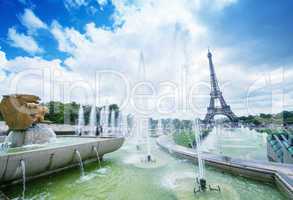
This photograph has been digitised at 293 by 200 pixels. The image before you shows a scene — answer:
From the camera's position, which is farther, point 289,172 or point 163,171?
point 163,171

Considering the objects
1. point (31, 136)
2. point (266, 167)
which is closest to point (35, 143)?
point (31, 136)

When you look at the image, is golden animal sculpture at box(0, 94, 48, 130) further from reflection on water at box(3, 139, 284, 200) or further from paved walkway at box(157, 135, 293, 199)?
paved walkway at box(157, 135, 293, 199)

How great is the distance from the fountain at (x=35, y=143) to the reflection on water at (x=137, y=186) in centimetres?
50

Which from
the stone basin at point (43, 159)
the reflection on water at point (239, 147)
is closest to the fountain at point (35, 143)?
the stone basin at point (43, 159)

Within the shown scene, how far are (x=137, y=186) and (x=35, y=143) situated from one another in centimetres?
663

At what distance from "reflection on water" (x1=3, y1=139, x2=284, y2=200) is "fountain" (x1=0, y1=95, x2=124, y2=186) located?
1.64 feet

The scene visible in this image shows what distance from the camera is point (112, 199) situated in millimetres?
5133

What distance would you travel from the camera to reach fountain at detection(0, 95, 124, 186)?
629 cm

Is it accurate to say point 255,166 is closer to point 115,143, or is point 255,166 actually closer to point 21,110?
point 115,143

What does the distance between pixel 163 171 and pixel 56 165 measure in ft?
13.8

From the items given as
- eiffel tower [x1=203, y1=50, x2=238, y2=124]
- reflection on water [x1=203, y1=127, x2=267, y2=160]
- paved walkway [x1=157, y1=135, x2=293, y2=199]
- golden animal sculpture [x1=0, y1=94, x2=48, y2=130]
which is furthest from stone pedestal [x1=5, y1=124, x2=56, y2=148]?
eiffel tower [x1=203, y1=50, x2=238, y2=124]

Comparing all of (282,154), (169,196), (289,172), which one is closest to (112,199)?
(169,196)

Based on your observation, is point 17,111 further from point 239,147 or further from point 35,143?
point 239,147

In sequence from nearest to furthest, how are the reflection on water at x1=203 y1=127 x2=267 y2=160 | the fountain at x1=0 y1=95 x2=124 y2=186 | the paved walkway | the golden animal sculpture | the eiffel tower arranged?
the paved walkway
the fountain at x1=0 y1=95 x2=124 y2=186
the golden animal sculpture
the reflection on water at x1=203 y1=127 x2=267 y2=160
the eiffel tower
